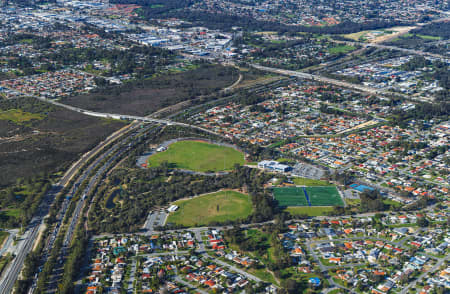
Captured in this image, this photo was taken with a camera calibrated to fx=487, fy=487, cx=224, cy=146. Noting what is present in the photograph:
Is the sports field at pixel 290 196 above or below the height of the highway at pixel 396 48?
below

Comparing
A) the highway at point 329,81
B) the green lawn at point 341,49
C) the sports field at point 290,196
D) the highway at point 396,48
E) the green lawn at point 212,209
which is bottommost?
the green lawn at point 212,209

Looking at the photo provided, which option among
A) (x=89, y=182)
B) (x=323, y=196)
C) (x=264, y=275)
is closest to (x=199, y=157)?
(x=89, y=182)

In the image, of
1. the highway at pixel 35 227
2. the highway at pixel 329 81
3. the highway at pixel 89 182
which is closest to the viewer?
the highway at pixel 35 227

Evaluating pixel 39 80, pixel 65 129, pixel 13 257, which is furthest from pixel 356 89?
pixel 13 257

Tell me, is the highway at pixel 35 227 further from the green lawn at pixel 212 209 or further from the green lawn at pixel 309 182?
the green lawn at pixel 309 182

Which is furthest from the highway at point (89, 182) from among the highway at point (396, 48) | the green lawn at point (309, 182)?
the highway at point (396, 48)

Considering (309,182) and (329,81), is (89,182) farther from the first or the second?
(329,81)
